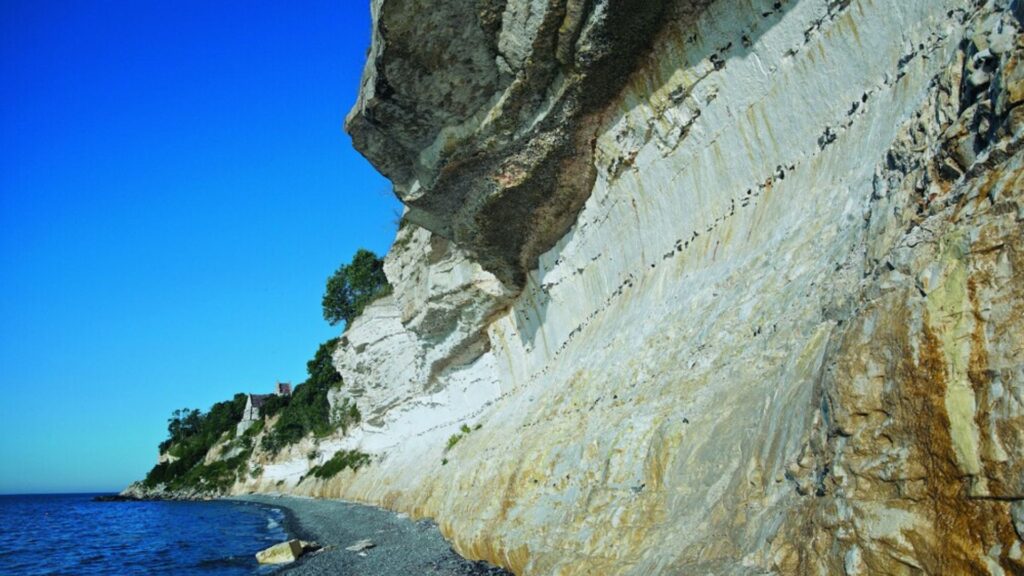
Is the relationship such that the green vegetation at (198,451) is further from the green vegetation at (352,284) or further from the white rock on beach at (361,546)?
the white rock on beach at (361,546)

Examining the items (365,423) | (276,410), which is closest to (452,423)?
(365,423)

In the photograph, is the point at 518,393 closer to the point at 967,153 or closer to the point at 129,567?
the point at 129,567

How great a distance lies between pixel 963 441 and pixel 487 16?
10931 millimetres

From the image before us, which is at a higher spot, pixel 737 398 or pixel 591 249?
pixel 591 249

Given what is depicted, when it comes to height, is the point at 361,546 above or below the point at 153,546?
below

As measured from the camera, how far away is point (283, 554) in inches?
720

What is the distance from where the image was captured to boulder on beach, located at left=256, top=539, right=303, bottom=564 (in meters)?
18.2

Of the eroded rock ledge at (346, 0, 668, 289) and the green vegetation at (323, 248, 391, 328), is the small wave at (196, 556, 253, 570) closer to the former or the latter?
the eroded rock ledge at (346, 0, 668, 289)

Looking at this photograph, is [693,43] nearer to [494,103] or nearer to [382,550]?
[494,103]

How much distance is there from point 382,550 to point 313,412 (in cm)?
3789

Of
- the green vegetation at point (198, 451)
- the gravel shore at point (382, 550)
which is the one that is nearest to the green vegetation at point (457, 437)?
the gravel shore at point (382, 550)

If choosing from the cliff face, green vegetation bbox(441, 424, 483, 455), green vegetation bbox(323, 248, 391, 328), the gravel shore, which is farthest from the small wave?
green vegetation bbox(323, 248, 391, 328)

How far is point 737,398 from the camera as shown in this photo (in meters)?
7.56

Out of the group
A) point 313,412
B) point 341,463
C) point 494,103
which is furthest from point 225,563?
point 313,412
